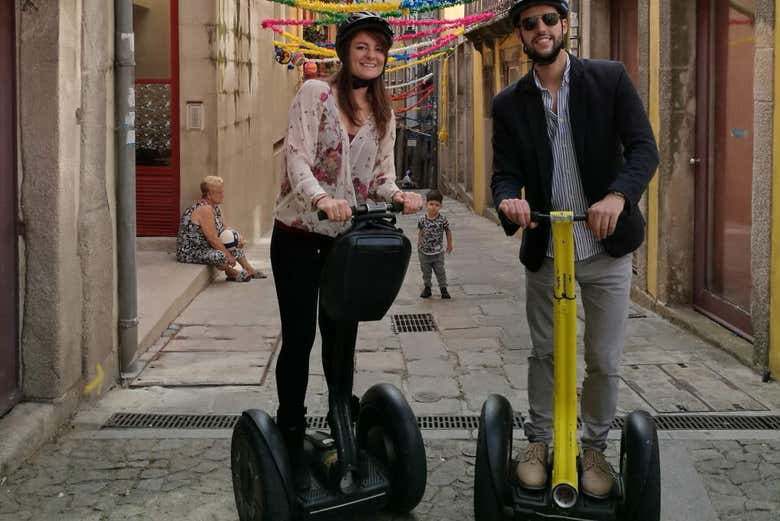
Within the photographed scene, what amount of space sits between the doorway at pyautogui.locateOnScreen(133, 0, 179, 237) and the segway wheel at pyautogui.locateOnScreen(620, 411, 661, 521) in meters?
8.30

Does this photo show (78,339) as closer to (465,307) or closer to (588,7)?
(465,307)

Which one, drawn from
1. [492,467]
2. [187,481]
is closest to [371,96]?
[492,467]

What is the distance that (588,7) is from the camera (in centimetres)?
1103

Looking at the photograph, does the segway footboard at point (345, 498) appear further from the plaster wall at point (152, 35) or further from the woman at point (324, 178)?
the plaster wall at point (152, 35)

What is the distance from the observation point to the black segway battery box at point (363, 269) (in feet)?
11.4

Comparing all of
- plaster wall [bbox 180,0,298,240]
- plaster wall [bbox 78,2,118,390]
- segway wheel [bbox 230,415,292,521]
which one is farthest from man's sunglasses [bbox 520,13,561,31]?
plaster wall [bbox 180,0,298,240]

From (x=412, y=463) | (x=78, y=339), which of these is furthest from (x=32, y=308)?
(x=412, y=463)

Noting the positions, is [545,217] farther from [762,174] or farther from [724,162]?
[724,162]

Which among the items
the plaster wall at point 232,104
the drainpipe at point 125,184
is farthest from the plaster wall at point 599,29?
the drainpipe at point 125,184

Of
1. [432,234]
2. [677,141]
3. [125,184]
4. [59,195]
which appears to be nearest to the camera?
[59,195]

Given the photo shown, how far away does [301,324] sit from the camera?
152 inches

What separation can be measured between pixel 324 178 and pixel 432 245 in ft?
19.6

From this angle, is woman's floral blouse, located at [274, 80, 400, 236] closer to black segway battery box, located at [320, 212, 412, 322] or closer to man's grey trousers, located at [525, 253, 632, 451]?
black segway battery box, located at [320, 212, 412, 322]

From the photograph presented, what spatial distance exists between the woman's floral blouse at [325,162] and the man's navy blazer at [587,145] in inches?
17.0
